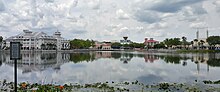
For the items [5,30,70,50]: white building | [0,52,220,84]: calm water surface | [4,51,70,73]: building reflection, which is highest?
[5,30,70,50]: white building

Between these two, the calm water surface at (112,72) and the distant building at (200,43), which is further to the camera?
the distant building at (200,43)

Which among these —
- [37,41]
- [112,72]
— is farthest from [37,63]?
[37,41]

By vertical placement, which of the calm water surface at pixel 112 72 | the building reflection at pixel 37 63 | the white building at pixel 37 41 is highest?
the white building at pixel 37 41

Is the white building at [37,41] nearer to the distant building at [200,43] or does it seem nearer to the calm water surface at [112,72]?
the distant building at [200,43]

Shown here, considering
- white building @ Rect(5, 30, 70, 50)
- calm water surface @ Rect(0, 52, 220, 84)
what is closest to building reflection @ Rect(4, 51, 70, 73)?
calm water surface @ Rect(0, 52, 220, 84)

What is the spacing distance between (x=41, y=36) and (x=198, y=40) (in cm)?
8959

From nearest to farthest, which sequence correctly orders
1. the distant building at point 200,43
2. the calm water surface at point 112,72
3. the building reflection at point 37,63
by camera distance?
the calm water surface at point 112,72, the building reflection at point 37,63, the distant building at point 200,43

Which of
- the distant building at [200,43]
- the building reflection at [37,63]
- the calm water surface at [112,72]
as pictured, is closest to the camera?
the calm water surface at [112,72]

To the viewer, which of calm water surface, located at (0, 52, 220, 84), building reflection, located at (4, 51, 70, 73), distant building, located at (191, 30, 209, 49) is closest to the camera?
calm water surface, located at (0, 52, 220, 84)

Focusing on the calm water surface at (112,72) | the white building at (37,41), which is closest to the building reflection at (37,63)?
the calm water surface at (112,72)

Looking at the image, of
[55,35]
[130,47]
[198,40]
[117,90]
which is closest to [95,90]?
[117,90]

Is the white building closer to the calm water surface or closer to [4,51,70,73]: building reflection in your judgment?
[4,51,70,73]: building reflection

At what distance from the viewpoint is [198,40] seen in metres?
141

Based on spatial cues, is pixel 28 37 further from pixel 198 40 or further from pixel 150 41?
pixel 198 40
